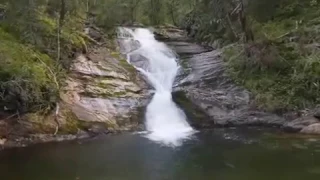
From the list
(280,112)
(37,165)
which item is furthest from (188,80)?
(37,165)

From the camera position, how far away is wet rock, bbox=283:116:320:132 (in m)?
15.0

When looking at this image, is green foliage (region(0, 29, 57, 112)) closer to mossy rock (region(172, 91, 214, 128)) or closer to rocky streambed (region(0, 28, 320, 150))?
rocky streambed (region(0, 28, 320, 150))

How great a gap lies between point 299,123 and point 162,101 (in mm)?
5720

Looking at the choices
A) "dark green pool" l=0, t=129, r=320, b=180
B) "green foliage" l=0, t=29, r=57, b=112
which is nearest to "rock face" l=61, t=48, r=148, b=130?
"green foliage" l=0, t=29, r=57, b=112

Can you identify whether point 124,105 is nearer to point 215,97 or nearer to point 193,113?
point 193,113

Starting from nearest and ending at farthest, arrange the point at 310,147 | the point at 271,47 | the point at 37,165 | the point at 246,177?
1. the point at 246,177
2. the point at 37,165
3. the point at 310,147
4. the point at 271,47

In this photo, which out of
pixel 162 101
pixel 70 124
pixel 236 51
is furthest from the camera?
pixel 236 51

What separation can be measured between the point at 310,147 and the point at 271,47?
637 centimetres

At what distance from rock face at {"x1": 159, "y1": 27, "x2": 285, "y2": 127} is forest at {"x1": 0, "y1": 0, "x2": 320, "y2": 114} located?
418 mm

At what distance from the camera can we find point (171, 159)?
11617 millimetres

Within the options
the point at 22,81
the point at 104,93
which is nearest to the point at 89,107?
the point at 104,93

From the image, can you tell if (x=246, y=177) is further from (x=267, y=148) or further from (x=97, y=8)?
(x=97, y=8)

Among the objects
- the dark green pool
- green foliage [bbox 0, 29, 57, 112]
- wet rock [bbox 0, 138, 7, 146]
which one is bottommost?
the dark green pool

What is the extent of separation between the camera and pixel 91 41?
23734 mm
